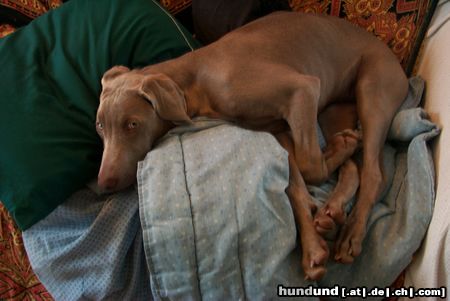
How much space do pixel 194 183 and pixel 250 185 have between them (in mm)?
141

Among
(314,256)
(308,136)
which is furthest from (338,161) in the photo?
(314,256)

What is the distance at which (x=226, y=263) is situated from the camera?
1.08 m

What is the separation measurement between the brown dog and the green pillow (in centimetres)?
9

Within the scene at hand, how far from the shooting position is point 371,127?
149 centimetres

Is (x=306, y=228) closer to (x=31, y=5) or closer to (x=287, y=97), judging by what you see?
(x=287, y=97)

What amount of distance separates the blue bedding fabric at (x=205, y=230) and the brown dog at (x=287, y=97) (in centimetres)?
6

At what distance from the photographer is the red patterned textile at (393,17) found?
1.74 metres

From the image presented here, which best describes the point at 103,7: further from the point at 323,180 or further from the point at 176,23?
the point at 323,180

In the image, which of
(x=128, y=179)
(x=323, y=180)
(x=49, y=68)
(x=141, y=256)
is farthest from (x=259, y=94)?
(x=49, y=68)

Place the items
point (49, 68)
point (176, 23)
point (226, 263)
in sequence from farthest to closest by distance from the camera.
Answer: point (176, 23), point (49, 68), point (226, 263)

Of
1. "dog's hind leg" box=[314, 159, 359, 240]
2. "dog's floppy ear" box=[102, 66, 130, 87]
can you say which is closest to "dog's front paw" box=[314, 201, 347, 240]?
"dog's hind leg" box=[314, 159, 359, 240]

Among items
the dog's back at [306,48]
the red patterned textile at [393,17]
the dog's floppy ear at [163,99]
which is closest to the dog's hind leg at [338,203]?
the dog's back at [306,48]

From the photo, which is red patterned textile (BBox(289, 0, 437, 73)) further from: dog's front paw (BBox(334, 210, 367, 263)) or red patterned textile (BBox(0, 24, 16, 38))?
red patterned textile (BBox(0, 24, 16, 38))

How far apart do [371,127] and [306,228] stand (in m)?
0.49
